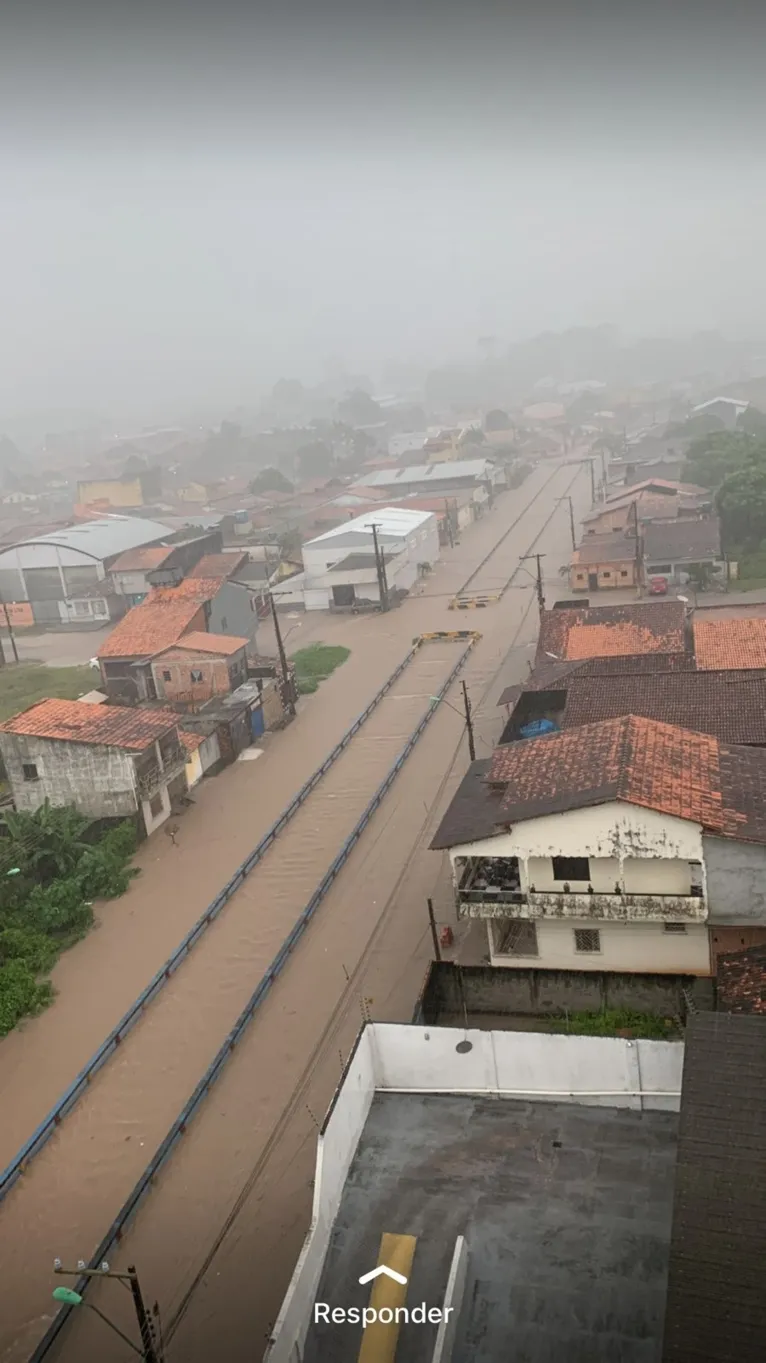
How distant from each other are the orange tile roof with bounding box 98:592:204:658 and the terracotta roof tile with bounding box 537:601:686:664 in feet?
36.1

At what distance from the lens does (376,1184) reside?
10.0m

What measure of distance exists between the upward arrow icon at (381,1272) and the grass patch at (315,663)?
21499 mm

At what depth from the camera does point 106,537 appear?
4878 cm

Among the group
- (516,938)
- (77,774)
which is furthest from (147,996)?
(77,774)

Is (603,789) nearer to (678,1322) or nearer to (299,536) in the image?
(678,1322)

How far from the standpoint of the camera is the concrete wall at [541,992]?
12742 millimetres

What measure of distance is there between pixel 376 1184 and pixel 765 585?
3020 cm

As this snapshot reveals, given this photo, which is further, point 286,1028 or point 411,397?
point 411,397

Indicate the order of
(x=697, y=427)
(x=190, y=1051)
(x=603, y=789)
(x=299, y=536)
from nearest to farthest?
(x=603, y=789), (x=190, y=1051), (x=299, y=536), (x=697, y=427)

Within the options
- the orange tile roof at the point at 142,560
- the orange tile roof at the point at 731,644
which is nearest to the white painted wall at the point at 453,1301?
the orange tile roof at the point at 731,644

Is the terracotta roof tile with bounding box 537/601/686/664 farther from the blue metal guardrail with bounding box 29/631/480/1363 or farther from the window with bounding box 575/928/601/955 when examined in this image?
the window with bounding box 575/928/601/955

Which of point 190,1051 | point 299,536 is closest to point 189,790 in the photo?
point 190,1051

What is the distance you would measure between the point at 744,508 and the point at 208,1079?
33.6 meters

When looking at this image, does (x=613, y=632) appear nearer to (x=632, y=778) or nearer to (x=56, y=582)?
(x=632, y=778)
